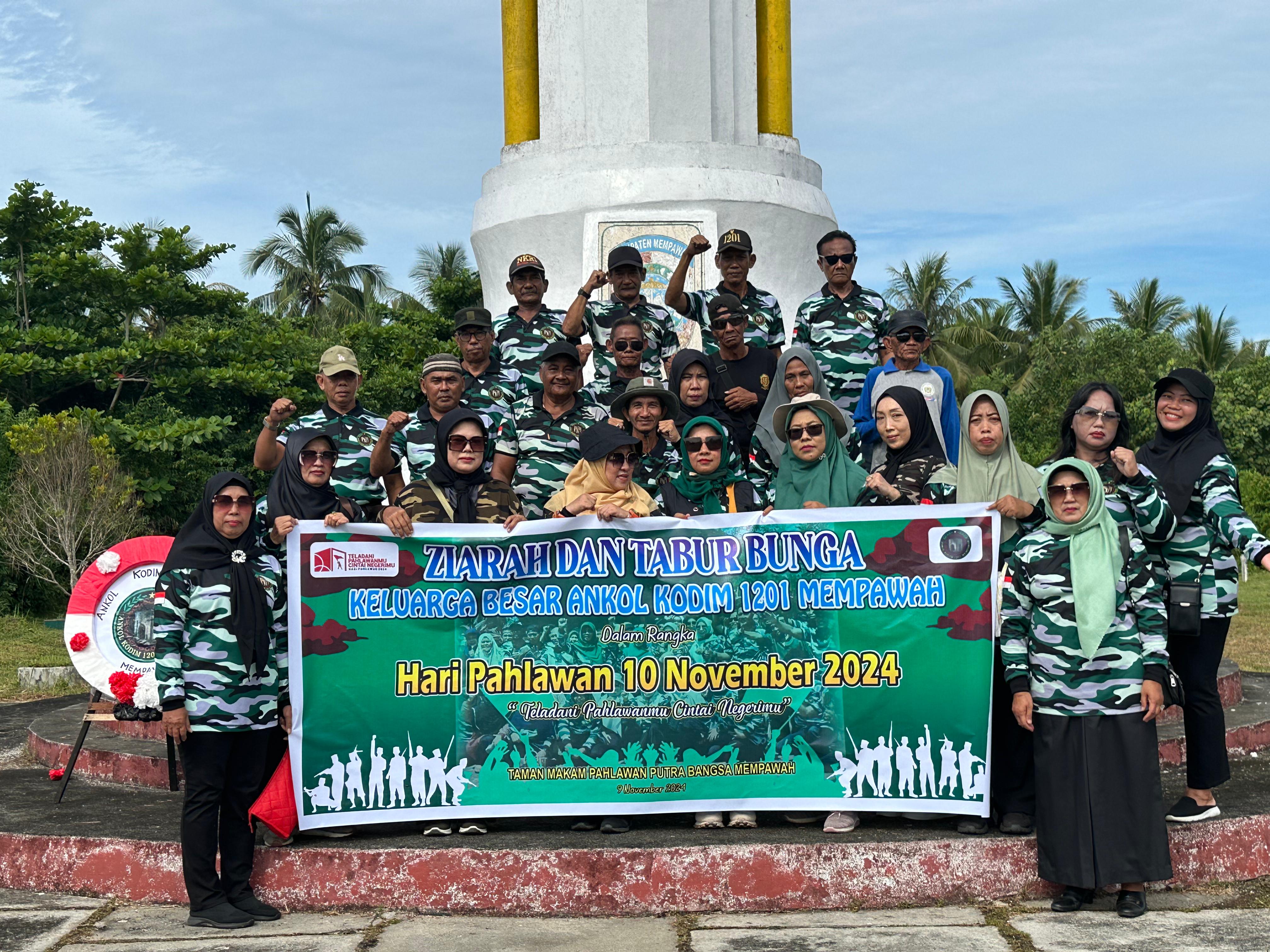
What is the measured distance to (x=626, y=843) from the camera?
474cm

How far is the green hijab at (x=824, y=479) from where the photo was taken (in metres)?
5.24

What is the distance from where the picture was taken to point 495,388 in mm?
6746

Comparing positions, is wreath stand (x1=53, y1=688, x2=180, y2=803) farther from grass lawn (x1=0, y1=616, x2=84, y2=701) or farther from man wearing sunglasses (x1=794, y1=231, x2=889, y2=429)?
man wearing sunglasses (x1=794, y1=231, x2=889, y2=429)

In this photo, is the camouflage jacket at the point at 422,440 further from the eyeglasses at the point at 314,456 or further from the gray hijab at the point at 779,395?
the gray hijab at the point at 779,395

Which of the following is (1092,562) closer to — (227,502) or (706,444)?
(706,444)

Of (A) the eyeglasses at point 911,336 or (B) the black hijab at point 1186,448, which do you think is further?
A: (A) the eyeglasses at point 911,336

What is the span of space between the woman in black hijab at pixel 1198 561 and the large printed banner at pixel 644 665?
73 cm

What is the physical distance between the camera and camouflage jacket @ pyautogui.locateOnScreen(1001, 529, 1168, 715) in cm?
445

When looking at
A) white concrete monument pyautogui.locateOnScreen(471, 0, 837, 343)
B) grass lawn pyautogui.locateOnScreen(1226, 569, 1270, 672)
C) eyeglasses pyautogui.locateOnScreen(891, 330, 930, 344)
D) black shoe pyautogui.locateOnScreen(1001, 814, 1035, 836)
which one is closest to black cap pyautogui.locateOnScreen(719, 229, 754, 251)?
eyeglasses pyautogui.locateOnScreen(891, 330, 930, 344)

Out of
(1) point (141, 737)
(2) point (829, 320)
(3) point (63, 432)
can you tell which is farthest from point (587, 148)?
(3) point (63, 432)

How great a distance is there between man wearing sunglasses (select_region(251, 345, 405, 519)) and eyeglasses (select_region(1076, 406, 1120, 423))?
317cm

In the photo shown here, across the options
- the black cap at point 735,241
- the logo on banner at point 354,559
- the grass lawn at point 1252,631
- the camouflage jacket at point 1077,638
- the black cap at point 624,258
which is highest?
the black cap at point 735,241

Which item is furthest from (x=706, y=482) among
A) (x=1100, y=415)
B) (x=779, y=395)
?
(x=1100, y=415)

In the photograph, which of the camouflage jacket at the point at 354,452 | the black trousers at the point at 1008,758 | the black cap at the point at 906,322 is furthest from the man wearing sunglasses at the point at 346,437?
the black trousers at the point at 1008,758
